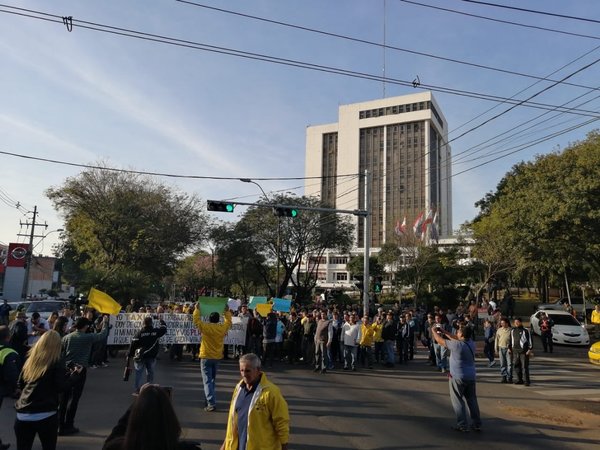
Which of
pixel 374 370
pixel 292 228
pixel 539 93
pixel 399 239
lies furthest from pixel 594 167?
pixel 292 228

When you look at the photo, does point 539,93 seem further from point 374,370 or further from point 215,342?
point 215,342

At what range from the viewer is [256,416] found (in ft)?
12.9

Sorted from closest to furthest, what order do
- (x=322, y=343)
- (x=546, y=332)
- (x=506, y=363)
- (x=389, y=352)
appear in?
(x=506, y=363), (x=322, y=343), (x=389, y=352), (x=546, y=332)

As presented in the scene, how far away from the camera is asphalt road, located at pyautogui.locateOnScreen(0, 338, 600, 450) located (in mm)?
7082

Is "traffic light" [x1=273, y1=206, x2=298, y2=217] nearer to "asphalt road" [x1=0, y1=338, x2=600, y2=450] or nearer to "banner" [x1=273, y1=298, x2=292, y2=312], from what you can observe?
"banner" [x1=273, y1=298, x2=292, y2=312]

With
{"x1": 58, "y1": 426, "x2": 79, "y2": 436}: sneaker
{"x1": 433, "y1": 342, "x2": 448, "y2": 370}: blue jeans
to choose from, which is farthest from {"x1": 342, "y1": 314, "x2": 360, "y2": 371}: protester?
{"x1": 58, "y1": 426, "x2": 79, "y2": 436}: sneaker

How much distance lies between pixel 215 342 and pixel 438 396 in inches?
209

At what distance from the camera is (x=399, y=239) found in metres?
42.8

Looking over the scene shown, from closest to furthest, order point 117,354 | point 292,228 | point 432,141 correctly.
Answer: point 117,354 < point 292,228 < point 432,141

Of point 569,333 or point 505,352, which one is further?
point 569,333

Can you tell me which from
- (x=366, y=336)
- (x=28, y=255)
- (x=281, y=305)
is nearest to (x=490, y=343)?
(x=366, y=336)

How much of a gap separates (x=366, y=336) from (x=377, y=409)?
18.9 feet

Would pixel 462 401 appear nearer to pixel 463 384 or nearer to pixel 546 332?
pixel 463 384

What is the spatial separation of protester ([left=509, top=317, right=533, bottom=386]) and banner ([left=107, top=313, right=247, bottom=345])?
7.78 metres
